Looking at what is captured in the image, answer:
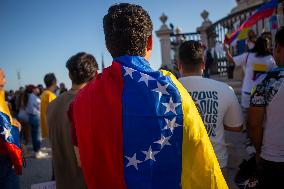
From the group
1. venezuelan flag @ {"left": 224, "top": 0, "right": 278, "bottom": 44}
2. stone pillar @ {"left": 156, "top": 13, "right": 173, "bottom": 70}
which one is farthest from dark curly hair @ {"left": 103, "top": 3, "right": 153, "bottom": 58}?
stone pillar @ {"left": 156, "top": 13, "right": 173, "bottom": 70}

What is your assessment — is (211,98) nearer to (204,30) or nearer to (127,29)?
(127,29)

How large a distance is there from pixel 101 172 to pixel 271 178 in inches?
68.0

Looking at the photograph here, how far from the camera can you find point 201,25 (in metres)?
15.7

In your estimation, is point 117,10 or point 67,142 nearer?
point 117,10

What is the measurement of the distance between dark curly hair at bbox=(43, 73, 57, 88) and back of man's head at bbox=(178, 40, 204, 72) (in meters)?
4.24

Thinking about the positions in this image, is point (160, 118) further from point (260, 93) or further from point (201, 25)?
point (201, 25)

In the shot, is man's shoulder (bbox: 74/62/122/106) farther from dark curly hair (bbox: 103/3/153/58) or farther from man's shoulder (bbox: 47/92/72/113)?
man's shoulder (bbox: 47/92/72/113)

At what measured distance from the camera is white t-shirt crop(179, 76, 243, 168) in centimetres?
267

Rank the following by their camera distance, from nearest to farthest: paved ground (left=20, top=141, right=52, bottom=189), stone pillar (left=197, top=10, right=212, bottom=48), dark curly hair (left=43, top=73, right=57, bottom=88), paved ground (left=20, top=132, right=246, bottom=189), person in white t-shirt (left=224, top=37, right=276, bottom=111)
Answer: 1. person in white t-shirt (left=224, top=37, right=276, bottom=111)
2. paved ground (left=20, top=132, right=246, bottom=189)
3. paved ground (left=20, top=141, right=52, bottom=189)
4. dark curly hair (left=43, top=73, right=57, bottom=88)
5. stone pillar (left=197, top=10, right=212, bottom=48)

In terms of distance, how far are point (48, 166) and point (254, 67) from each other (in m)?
5.23

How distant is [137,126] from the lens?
1.50m

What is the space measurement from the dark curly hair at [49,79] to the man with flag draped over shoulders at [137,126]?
505 centimetres

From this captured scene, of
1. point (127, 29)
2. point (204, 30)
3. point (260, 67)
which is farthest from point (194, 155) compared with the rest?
point (204, 30)

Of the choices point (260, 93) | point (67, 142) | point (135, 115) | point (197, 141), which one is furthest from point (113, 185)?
point (260, 93)
